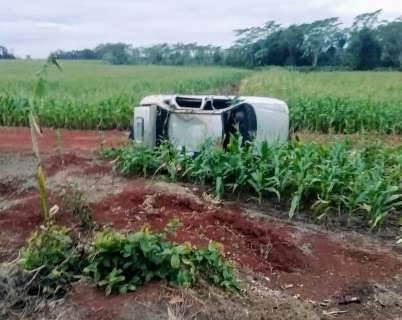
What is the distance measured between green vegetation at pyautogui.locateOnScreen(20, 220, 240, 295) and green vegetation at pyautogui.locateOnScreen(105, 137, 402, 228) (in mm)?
1955

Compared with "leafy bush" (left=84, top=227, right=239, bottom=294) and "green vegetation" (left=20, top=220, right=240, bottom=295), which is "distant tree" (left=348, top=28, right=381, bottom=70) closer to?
"green vegetation" (left=20, top=220, right=240, bottom=295)

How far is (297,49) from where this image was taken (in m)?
47.9

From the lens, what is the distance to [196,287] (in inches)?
118

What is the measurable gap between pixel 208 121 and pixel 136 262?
362 centimetres

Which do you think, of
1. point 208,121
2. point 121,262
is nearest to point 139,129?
point 208,121

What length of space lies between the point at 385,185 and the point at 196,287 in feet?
8.41

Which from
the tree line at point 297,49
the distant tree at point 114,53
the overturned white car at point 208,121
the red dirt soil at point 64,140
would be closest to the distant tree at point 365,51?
the tree line at point 297,49

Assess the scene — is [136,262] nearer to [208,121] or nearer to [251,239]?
[251,239]

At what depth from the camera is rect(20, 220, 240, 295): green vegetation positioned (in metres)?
2.92

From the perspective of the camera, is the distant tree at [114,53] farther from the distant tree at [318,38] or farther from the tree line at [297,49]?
the distant tree at [318,38]

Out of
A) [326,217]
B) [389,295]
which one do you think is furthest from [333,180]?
[389,295]

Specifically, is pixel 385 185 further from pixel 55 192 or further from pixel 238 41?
pixel 238 41

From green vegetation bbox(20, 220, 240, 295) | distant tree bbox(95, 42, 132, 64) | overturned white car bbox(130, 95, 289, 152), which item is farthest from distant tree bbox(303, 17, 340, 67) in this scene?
green vegetation bbox(20, 220, 240, 295)

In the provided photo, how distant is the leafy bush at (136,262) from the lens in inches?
114
